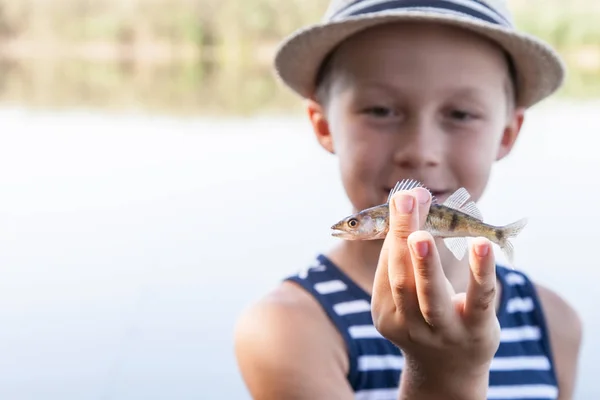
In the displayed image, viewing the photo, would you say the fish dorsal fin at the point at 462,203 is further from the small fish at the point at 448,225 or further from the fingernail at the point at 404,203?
the fingernail at the point at 404,203

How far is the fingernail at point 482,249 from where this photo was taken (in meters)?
0.98

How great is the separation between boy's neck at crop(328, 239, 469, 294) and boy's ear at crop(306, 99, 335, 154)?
0.20 meters

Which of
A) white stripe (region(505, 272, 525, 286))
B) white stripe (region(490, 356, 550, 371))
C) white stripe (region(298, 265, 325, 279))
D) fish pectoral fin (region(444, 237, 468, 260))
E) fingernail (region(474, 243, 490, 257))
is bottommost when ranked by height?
white stripe (region(490, 356, 550, 371))

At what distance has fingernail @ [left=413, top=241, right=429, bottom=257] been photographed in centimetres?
97

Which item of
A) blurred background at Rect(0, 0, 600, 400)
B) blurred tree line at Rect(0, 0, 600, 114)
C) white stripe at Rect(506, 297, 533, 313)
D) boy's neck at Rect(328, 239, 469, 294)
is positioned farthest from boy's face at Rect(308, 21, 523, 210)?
blurred tree line at Rect(0, 0, 600, 114)

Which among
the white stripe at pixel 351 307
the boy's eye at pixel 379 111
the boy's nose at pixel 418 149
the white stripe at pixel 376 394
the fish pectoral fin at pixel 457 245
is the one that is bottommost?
the white stripe at pixel 376 394

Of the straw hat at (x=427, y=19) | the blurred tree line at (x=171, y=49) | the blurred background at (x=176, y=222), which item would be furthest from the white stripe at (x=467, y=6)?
the blurred tree line at (x=171, y=49)

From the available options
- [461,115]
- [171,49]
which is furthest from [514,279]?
[171,49]

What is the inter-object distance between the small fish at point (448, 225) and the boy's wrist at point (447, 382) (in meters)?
0.16

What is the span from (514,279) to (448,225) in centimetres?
73

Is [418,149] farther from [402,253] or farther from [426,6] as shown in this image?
[402,253]

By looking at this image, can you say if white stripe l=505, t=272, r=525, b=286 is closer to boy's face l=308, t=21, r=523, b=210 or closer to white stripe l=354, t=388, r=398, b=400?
boy's face l=308, t=21, r=523, b=210

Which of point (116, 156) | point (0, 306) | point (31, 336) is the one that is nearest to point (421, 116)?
point (31, 336)

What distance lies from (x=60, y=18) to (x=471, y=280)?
20.2 m
